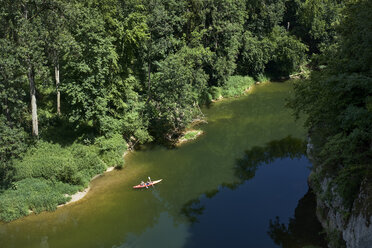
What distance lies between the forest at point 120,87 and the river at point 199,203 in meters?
1.80

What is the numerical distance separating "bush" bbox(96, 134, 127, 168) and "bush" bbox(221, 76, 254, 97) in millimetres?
21535

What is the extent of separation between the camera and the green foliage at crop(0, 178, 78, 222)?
24.0m

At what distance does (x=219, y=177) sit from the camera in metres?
29.1

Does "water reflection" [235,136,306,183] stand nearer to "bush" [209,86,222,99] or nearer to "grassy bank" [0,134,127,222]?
"grassy bank" [0,134,127,222]

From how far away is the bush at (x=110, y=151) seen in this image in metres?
30.4

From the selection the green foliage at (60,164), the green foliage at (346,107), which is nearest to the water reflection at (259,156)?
the green foliage at (60,164)

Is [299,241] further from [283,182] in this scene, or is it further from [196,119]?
[196,119]

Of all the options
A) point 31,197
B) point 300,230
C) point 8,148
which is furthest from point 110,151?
point 300,230

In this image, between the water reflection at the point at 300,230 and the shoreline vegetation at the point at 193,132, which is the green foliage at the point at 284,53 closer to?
the shoreline vegetation at the point at 193,132

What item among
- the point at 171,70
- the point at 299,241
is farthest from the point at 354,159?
the point at 171,70

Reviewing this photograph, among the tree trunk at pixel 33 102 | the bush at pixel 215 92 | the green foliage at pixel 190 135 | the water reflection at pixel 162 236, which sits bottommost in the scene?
the water reflection at pixel 162 236

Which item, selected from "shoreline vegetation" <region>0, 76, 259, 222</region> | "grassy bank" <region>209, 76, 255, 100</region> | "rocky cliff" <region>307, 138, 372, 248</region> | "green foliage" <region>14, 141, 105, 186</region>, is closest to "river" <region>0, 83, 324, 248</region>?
"shoreline vegetation" <region>0, 76, 259, 222</region>

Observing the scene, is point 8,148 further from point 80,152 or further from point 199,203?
point 199,203

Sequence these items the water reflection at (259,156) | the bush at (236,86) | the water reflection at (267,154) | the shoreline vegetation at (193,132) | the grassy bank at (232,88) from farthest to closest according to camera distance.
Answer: the bush at (236,86), the grassy bank at (232,88), the water reflection at (267,154), the water reflection at (259,156), the shoreline vegetation at (193,132)
